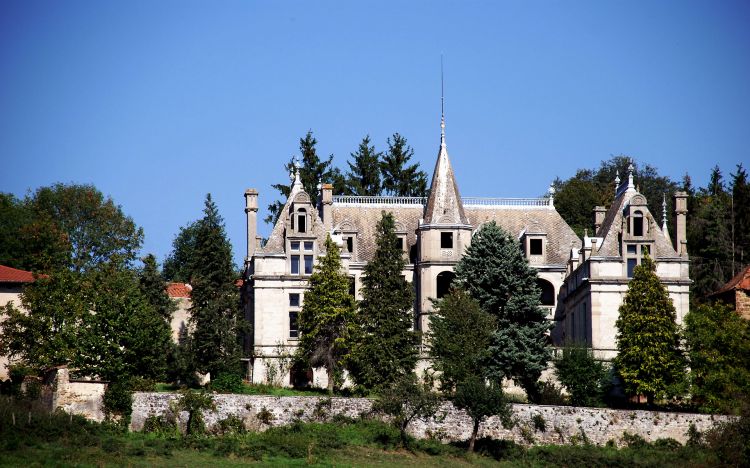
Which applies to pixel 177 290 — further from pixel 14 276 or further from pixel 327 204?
pixel 14 276

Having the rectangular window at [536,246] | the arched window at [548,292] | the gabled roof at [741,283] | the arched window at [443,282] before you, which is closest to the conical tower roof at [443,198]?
the arched window at [443,282]

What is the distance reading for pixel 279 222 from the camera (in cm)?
8450

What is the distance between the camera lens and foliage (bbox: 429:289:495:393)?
76.1 m

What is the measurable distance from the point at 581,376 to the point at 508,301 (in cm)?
520

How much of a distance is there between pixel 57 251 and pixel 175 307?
1470cm

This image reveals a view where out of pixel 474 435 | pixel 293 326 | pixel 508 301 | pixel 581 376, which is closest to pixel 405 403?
pixel 474 435

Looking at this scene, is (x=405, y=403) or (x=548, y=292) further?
(x=548, y=292)

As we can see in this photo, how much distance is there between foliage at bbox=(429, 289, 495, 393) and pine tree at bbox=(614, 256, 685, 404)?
6.51 m

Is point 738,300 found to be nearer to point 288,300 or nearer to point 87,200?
point 288,300

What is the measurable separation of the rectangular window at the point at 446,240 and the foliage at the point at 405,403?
16188 mm

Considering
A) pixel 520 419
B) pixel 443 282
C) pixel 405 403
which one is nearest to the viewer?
pixel 405 403

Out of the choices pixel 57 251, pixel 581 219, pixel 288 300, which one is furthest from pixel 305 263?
pixel 581 219

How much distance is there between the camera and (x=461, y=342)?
7650cm

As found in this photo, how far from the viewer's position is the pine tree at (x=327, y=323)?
254 ft
